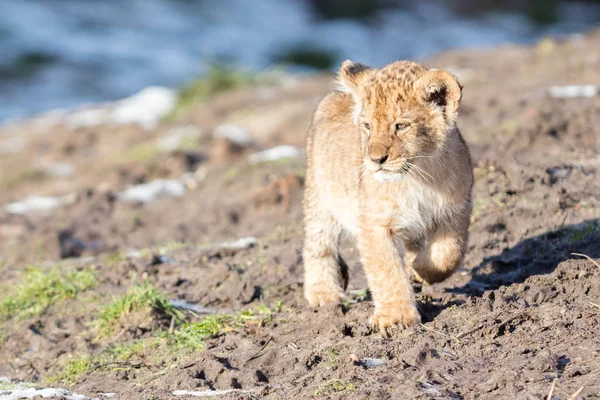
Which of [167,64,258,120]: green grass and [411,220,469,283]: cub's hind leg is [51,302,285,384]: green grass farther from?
[167,64,258,120]: green grass

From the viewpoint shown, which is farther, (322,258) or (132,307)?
(132,307)

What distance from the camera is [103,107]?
1761 centimetres

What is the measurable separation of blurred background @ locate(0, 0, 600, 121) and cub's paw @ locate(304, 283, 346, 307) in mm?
16737

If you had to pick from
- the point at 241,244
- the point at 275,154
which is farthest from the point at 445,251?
the point at 275,154

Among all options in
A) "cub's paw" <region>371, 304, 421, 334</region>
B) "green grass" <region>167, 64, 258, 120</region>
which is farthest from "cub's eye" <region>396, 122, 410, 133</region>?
"green grass" <region>167, 64, 258, 120</region>

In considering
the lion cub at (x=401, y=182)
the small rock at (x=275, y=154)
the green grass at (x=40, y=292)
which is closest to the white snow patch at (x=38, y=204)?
the small rock at (x=275, y=154)

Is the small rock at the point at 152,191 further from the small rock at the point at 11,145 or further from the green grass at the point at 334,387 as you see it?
the green grass at the point at 334,387

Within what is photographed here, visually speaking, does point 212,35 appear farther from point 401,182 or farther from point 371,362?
point 371,362

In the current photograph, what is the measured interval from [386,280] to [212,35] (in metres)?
23.5

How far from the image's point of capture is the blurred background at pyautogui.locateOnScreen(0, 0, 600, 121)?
2436 cm

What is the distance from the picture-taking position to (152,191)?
36.3 feet

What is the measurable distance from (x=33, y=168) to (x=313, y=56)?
1449 centimetres

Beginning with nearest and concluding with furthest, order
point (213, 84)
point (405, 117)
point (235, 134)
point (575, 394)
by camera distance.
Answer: point (575, 394)
point (405, 117)
point (235, 134)
point (213, 84)

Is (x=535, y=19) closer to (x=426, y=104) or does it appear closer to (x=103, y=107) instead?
(x=103, y=107)
